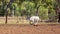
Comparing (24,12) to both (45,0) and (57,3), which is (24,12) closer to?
(57,3)

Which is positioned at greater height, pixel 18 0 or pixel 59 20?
pixel 18 0

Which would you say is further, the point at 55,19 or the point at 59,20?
the point at 55,19

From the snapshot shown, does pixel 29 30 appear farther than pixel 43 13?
No

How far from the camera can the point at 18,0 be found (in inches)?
851

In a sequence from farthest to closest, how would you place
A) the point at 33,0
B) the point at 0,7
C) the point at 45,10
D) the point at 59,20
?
the point at 0,7 < the point at 45,10 < the point at 33,0 < the point at 59,20

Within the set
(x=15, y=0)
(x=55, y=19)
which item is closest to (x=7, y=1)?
(x=15, y=0)

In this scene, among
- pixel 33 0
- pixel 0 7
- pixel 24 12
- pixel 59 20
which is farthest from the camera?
pixel 0 7

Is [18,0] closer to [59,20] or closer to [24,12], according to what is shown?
[59,20]

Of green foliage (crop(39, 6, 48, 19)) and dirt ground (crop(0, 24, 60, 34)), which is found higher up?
green foliage (crop(39, 6, 48, 19))

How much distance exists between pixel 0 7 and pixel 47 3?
16.2m

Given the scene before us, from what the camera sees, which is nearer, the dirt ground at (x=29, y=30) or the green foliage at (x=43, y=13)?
the dirt ground at (x=29, y=30)

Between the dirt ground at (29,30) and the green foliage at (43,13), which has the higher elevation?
the green foliage at (43,13)

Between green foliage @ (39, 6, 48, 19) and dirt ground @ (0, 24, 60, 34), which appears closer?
dirt ground @ (0, 24, 60, 34)

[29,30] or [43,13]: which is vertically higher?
[43,13]
